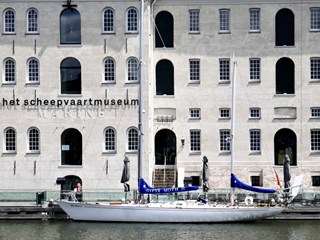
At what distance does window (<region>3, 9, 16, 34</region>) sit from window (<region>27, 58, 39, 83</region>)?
2.51 metres

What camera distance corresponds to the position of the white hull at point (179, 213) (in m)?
52.2

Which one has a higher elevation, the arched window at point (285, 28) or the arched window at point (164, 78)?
the arched window at point (285, 28)

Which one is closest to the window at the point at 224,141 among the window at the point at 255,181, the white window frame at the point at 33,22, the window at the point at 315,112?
the window at the point at 255,181

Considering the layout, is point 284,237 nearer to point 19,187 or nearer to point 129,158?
point 129,158

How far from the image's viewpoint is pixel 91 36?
6109 cm

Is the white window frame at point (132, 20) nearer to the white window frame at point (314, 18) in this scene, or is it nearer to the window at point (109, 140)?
the window at point (109, 140)

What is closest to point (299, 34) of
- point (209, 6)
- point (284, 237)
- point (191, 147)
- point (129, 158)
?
point (209, 6)

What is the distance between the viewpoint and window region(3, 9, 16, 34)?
2416 inches

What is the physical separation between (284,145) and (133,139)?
1097cm

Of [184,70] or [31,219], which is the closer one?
[31,219]

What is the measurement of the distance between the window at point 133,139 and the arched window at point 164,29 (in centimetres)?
700

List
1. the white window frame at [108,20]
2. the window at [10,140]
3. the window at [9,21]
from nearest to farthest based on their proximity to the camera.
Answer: the white window frame at [108,20] → the window at [9,21] → the window at [10,140]

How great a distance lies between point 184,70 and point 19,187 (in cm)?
1410

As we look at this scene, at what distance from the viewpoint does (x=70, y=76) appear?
61.5 m
